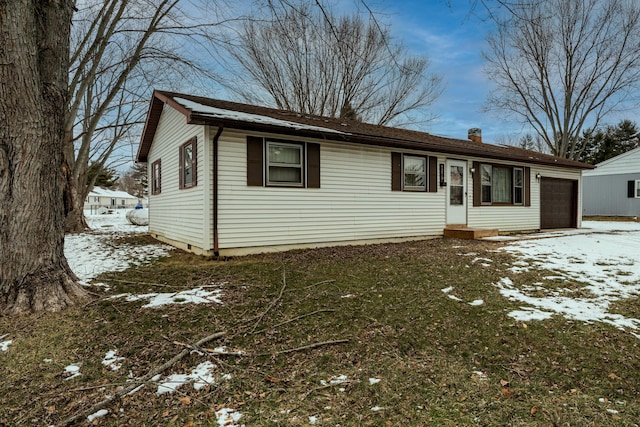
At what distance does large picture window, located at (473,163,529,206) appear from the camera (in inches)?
423

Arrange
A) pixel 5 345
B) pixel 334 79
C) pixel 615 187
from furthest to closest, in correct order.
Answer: pixel 615 187, pixel 334 79, pixel 5 345

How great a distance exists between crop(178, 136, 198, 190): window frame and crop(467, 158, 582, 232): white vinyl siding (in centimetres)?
777

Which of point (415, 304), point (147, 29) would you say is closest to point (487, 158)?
point (415, 304)

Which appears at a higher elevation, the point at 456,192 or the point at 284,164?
the point at 284,164

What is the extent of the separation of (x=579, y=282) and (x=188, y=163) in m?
7.63

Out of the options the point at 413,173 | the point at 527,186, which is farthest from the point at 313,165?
the point at 527,186

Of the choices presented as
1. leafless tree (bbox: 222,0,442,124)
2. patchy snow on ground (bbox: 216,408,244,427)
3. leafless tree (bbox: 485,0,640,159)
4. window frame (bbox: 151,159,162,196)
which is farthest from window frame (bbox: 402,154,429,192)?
leafless tree (bbox: 485,0,640,159)

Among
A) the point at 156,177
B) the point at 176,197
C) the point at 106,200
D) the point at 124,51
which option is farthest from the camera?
the point at 106,200

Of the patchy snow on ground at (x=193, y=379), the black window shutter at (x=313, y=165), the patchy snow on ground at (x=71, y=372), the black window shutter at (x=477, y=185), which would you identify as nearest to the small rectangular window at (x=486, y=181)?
the black window shutter at (x=477, y=185)

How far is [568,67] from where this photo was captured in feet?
68.3

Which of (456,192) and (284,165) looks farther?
(456,192)

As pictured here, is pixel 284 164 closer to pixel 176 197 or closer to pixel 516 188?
pixel 176 197

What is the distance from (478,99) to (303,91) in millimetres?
12068

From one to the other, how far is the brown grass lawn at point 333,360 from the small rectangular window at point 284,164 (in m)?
3.36
